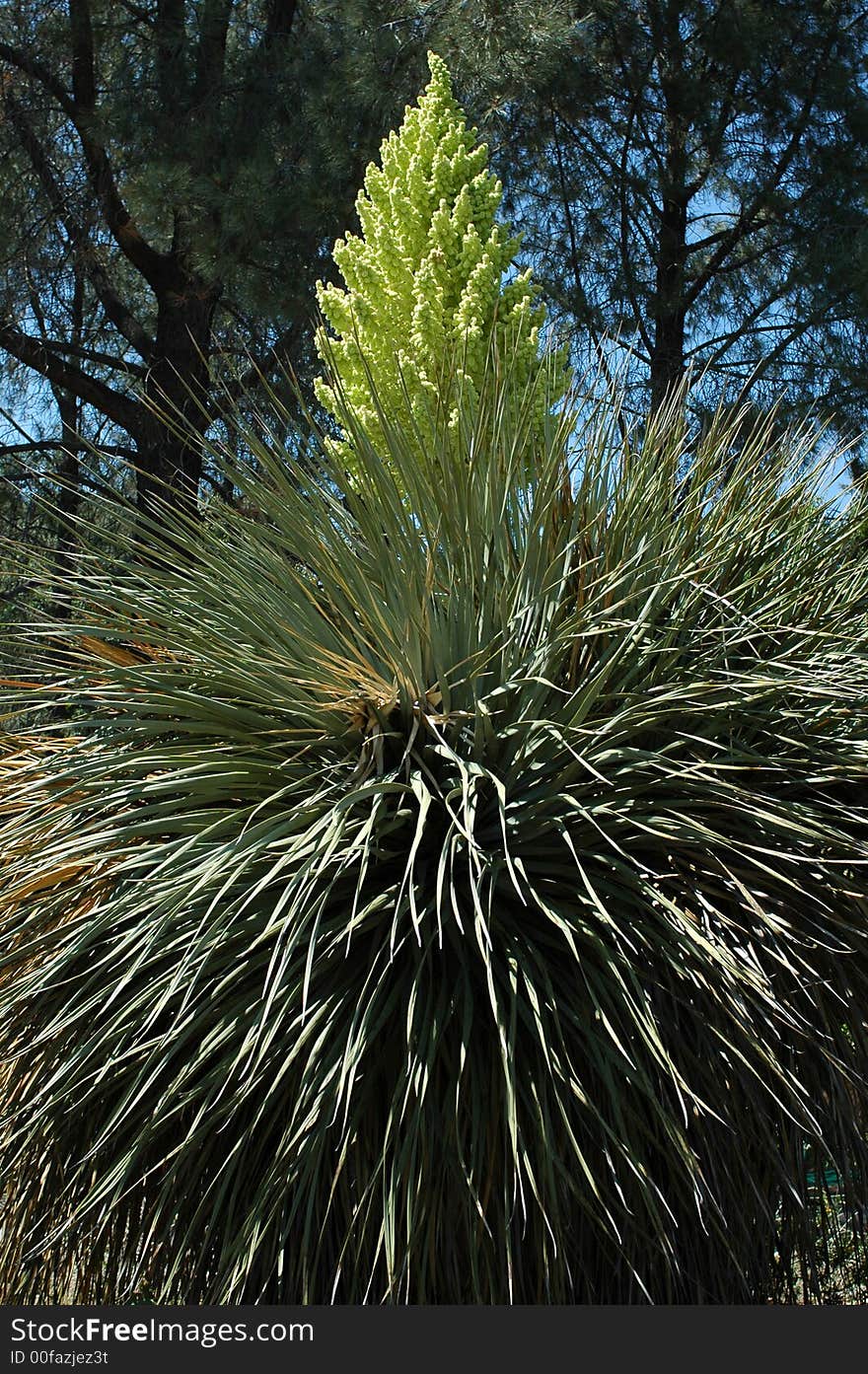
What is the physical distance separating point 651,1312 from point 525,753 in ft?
3.60

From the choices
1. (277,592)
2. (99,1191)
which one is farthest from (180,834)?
(99,1191)

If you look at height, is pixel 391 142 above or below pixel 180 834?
above

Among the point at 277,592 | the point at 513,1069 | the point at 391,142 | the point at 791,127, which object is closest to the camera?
the point at 513,1069

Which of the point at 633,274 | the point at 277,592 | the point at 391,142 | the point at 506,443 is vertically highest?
the point at 633,274

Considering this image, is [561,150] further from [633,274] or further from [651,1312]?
[651,1312]

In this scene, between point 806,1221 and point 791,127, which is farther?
point 791,127

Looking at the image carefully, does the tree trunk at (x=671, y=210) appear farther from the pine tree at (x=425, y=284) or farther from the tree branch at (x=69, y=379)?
the pine tree at (x=425, y=284)

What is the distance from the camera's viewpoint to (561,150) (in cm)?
795

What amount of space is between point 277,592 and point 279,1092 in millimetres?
1077

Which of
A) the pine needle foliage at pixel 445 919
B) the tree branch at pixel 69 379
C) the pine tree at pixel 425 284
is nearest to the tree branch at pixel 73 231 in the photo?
the tree branch at pixel 69 379

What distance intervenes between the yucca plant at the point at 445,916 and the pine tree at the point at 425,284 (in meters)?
0.64

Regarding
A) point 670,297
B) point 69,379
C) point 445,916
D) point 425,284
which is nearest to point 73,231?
point 69,379

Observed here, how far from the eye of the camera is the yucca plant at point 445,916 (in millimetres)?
2303

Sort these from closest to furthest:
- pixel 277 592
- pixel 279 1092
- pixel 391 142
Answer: pixel 279 1092, pixel 277 592, pixel 391 142
